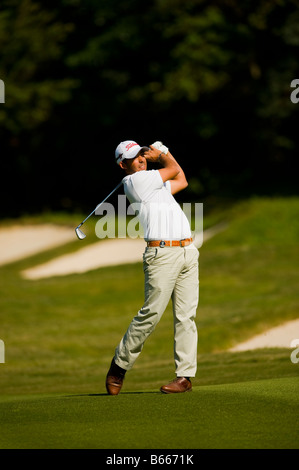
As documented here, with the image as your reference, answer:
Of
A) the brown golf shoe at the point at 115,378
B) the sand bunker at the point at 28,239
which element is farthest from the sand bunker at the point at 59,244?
the brown golf shoe at the point at 115,378

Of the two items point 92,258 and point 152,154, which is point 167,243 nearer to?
point 152,154

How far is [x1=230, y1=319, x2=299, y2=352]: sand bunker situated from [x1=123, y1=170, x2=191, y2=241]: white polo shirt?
19.2 feet

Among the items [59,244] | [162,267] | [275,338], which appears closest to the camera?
[162,267]

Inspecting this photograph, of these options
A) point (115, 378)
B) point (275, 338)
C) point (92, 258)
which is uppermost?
point (92, 258)

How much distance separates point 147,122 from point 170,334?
24.9m

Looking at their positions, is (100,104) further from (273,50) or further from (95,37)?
(273,50)

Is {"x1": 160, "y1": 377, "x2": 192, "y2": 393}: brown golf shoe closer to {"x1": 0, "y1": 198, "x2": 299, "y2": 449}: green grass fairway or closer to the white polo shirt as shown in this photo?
{"x1": 0, "y1": 198, "x2": 299, "y2": 449}: green grass fairway

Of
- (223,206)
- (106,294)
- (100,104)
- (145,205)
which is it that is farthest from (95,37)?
(145,205)

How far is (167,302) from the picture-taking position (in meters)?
7.23

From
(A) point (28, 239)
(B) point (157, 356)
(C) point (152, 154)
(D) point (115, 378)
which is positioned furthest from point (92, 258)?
(C) point (152, 154)

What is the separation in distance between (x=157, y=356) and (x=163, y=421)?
761 cm

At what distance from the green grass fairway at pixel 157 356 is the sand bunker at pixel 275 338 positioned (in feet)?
0.50

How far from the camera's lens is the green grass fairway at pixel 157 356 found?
5770mm

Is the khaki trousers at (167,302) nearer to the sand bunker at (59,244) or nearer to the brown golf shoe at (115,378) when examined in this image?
the brown golf shoe at (115,378)
